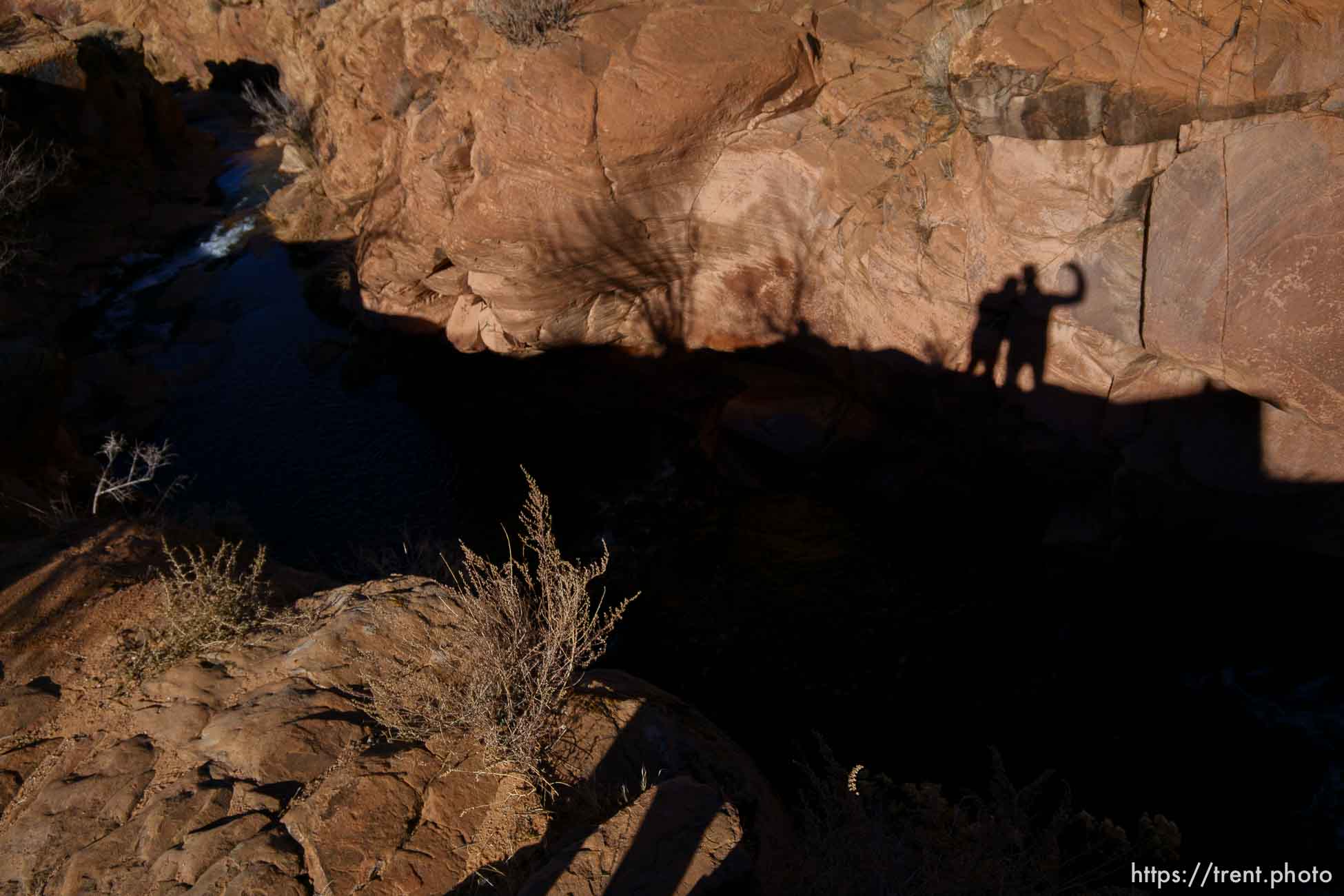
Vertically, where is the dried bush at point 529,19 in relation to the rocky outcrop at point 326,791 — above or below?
above

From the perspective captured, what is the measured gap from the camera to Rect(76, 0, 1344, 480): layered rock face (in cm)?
514

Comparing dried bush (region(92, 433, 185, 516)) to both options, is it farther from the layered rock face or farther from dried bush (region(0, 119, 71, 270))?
dried bush (region(0, 119, 71, 270))

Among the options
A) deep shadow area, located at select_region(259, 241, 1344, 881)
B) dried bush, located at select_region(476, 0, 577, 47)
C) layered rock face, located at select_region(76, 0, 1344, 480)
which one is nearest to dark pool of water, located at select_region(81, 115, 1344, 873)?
deep shadow area, located at select_region(259, 241, 1344, 881)

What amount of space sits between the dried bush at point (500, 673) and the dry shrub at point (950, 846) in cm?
140

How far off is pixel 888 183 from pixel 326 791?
21.0 feet

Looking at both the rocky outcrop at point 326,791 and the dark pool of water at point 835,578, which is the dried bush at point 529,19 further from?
the rocky outcrop at point 326,791

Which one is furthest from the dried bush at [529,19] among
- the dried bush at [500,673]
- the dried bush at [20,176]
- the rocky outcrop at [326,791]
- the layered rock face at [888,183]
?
the dried bush at [20,176]

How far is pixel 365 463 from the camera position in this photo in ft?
33.6

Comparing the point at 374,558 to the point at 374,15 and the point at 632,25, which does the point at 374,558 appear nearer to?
the point at 632,25

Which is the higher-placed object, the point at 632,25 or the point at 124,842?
the point at 632,25

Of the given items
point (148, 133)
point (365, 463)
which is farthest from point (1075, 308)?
point (148, 133)

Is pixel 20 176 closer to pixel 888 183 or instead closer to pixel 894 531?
pixel 888 183

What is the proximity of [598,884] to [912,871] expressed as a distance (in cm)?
152

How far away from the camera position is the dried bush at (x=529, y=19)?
776 cm
